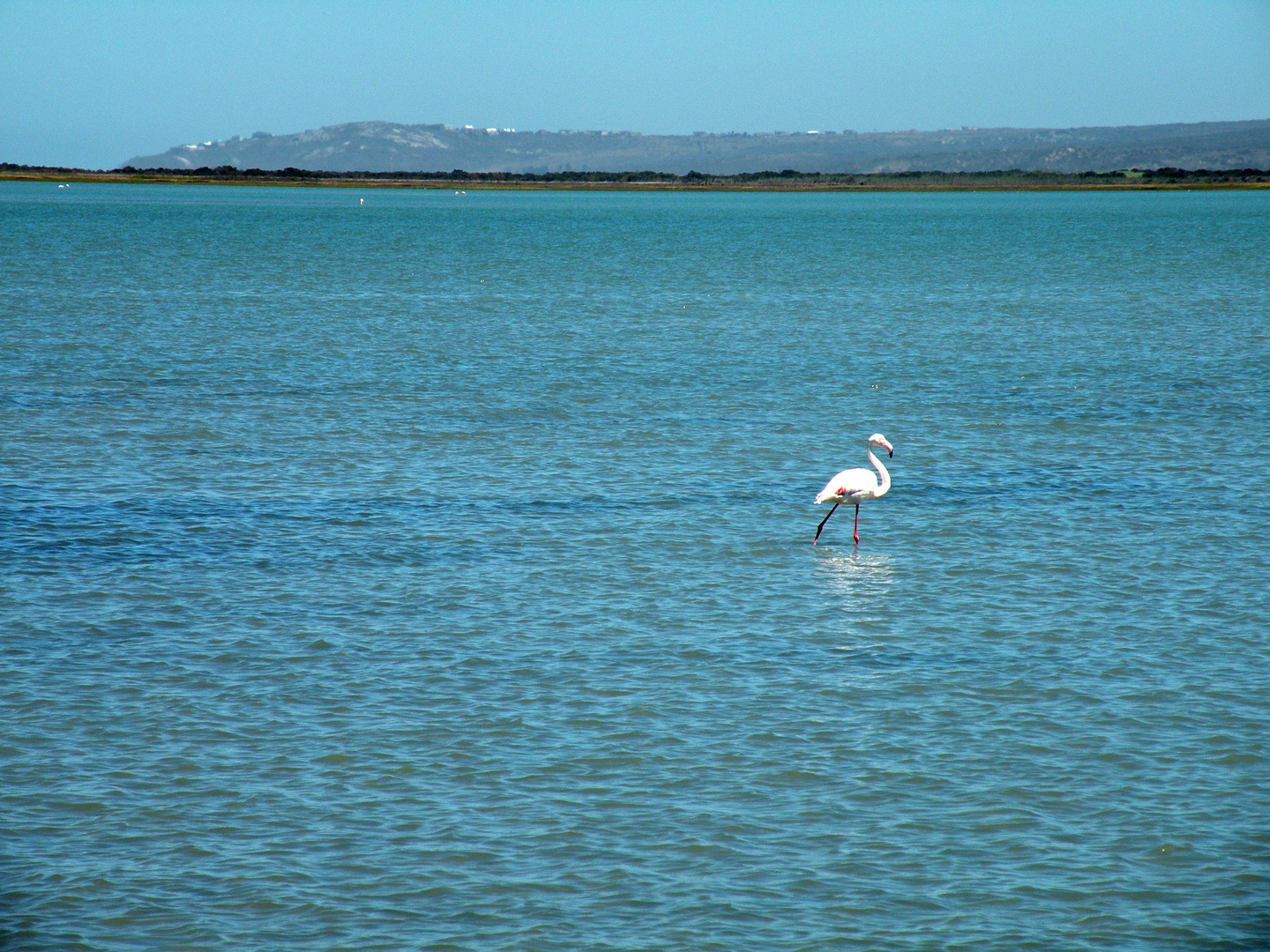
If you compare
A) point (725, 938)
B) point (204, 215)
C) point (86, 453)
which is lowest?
point (725, 938)

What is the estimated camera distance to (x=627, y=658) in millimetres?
11727

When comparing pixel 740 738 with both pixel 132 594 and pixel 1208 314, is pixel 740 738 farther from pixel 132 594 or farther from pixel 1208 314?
pixel 1208 314

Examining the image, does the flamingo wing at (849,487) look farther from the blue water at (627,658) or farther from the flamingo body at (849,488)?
the blue water at (627,658)

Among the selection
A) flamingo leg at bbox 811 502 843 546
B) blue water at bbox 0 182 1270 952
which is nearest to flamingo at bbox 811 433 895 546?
flamingo leg at bbox 811 502 843 546

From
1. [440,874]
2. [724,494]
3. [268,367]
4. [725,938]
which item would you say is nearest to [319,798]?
[440,874]

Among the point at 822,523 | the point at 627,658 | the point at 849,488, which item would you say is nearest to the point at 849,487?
the point at 849,488

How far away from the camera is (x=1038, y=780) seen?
372 inches

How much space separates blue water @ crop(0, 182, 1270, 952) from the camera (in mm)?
8016

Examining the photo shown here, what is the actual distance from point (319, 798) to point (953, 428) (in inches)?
623

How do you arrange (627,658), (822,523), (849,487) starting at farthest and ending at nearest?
1. (822,523)
2. (849,487)
3. (627,658)

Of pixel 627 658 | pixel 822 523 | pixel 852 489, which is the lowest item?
pixel 627 658

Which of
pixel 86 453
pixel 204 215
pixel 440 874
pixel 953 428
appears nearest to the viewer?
pixel 440 874

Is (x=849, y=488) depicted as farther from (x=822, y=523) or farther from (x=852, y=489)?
(x=822, y=523)

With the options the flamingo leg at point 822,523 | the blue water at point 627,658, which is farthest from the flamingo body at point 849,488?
the blue water at point 627,658
